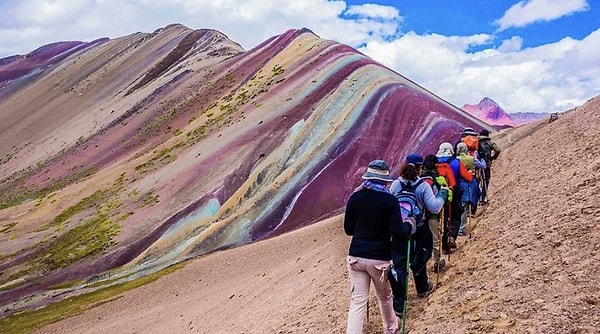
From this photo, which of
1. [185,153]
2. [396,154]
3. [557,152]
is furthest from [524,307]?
[185,153]

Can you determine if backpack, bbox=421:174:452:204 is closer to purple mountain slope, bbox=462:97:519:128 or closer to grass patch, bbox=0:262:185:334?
grass patch, bbox=0:262:185:334

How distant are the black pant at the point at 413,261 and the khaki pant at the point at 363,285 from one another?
39 cm

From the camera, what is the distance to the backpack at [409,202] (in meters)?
9.30

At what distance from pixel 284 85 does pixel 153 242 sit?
72.8 feet

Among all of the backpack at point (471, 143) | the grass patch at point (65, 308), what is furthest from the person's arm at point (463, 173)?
the grass patch at point (65, 308)

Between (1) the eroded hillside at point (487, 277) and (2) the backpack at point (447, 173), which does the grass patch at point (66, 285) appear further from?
(2) the backpack at point (447, 173)

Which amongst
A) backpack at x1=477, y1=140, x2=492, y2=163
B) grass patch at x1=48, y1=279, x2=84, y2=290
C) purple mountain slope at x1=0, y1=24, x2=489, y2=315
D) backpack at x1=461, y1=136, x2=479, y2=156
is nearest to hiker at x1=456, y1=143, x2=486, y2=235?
backpack at x1=461, y1=136, x2=479, y2=156

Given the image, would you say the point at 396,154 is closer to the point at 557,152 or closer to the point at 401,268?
the point at 557,152

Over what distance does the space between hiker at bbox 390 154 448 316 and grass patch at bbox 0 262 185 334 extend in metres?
25.7

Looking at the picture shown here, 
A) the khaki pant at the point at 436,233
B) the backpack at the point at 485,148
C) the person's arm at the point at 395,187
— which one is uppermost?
the backpack at the point at 485,148

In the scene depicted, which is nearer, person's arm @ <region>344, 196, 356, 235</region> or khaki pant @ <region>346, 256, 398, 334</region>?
khaki pant @ <region>346, 256, 398, 334</region>

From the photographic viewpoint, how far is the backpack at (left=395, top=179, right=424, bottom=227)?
30.5ft

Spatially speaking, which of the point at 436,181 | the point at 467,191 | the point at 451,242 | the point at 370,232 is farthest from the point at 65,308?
the point at 370,232

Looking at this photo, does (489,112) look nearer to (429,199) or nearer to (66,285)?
(66,285)
